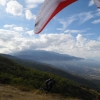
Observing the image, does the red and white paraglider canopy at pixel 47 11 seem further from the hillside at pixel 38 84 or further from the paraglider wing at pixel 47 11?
the hillside at pixel 38 84

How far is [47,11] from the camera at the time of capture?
14.3 feet

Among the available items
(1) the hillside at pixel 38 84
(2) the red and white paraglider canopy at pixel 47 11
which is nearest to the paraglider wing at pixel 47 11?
(2) the red and white paraglider canopy at pixel 47 11

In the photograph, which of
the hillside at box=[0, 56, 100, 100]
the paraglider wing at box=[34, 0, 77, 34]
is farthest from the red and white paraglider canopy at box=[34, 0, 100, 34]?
the hillside at box=[0, 56, 100, 100]

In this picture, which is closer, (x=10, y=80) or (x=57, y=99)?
(x=57, y=99)

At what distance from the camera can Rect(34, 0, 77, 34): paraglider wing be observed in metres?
4.21

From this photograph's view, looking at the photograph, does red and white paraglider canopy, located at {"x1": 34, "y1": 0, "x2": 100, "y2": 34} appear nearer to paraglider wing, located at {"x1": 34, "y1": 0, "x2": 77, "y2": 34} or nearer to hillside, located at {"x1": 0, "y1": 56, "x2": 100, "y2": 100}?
paraglider wing, located at {"x1": 34, "y1": 0, "x2": 77, "y2": 34}

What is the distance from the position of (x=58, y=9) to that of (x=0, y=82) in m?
30.1

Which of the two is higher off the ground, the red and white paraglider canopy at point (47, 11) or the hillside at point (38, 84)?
the red and white paraglider canopy at point (47, 11)

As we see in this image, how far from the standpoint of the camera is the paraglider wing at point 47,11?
421cm

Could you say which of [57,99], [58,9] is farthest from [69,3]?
[57,99]

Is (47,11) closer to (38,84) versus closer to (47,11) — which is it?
(47,11)

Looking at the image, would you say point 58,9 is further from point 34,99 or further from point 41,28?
point 34,99

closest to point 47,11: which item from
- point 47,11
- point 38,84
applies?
point 47,11

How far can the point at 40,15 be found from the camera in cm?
434
